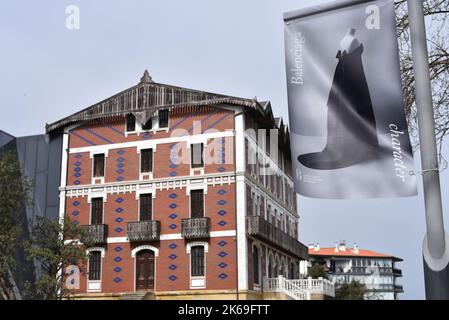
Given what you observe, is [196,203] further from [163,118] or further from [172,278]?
[163,118]

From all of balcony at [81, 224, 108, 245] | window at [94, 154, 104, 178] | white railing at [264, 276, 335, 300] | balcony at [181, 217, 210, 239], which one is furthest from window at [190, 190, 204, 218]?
window at [94, 154, 104, 178]

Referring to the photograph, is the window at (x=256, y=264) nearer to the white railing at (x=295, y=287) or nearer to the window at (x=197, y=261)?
the white railing at (x=295, y=287)

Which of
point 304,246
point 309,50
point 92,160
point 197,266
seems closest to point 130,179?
point 92,160

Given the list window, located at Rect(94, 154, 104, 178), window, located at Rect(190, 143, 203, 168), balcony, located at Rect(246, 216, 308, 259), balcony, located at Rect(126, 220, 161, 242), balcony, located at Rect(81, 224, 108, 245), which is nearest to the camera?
balcony, located at Rect(246, 216, 308, 259)

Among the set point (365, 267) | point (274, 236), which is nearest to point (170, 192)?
point (274, 236)

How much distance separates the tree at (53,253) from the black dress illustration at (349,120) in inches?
826

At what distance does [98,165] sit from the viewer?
36.3 meters

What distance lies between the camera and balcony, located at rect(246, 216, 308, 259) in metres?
32.4

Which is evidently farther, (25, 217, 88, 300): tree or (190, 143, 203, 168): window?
(190, 143, 203, 168): window

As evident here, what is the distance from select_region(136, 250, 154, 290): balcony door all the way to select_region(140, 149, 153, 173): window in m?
4.58

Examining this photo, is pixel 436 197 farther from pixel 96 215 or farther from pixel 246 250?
pixel 96 215

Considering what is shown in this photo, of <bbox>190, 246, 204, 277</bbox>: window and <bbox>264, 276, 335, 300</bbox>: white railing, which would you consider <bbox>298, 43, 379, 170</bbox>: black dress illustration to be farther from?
<bbox>264, 276, 335, 300</bbox>: white railing

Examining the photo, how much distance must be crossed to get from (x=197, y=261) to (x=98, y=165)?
8.44 metres
